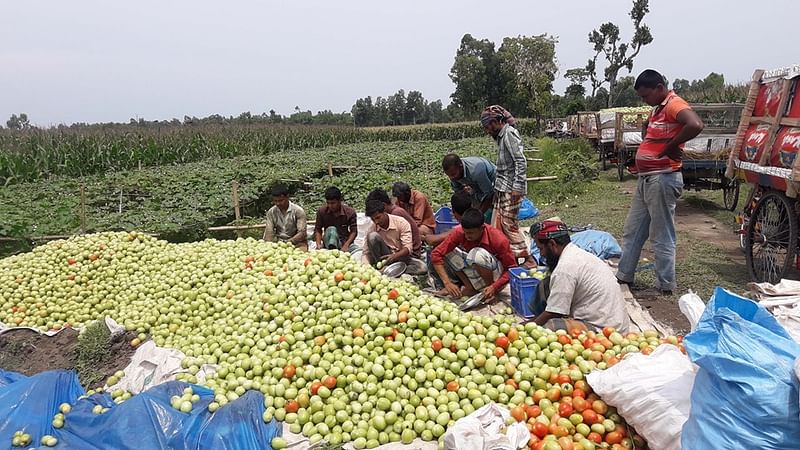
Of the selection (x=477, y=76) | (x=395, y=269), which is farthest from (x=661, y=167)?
(x=477, y=76)

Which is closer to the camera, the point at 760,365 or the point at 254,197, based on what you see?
the point at 760,365

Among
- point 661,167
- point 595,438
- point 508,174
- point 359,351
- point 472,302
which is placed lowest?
point 472,302

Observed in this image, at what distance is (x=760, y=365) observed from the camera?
1963mm

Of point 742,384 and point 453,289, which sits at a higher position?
point 742,384

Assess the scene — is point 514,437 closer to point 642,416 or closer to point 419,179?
point 642,416

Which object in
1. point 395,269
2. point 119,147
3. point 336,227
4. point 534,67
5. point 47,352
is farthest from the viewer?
point 534,67

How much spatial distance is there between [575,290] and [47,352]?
16.1ft

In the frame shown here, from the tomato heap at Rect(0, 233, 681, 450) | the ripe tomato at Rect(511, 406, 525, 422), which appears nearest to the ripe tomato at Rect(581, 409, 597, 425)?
the tomato heap at Rect(0, 233, 681, 450)

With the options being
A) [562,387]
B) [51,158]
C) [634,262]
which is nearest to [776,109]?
[634,262]

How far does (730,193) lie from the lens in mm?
9422

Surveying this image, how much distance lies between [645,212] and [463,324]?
287 centimetres

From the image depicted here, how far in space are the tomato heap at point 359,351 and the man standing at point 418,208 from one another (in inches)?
88.0

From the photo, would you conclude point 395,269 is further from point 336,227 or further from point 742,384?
point 742,384

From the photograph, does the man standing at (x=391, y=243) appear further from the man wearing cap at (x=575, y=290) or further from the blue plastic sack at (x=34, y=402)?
the blue plastic sack at (x=34, y=402)
